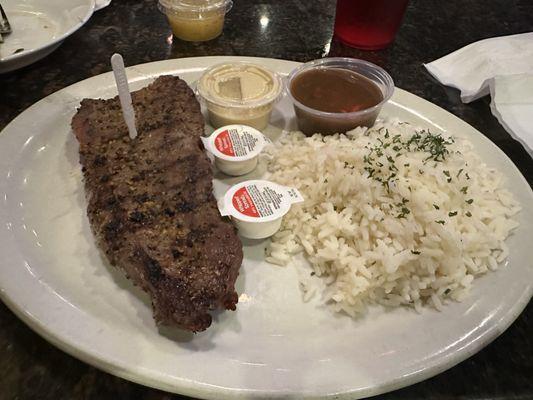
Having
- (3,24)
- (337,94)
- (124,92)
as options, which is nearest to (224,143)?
(124,92)

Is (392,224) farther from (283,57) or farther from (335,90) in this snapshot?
(283,57)

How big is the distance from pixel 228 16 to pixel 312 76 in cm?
146

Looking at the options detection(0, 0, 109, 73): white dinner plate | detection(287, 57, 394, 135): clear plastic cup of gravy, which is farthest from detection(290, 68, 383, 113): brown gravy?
detection(0, 0, 109, 73): white dinner plate

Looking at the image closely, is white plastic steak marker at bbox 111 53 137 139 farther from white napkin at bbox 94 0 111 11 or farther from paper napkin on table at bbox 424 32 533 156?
paper napkin on table at bbox 424 32 533 156

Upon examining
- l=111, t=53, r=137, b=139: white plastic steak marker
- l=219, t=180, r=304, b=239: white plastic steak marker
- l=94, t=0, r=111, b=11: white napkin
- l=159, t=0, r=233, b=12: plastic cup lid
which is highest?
l=111, t=53, r=137, b=139: white plastic steak marker

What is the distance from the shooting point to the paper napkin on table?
2762 mm

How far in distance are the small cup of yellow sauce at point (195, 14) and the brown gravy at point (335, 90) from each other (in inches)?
38.2

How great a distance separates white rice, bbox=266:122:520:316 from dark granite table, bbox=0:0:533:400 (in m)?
0.32

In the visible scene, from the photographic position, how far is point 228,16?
12.3ft

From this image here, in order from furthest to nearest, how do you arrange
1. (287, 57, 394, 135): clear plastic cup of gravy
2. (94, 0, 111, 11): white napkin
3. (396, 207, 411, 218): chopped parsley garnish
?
1. (94, 0, 111, 11): white napkin
2. (287, 57, 394, 135): clear plastic cup of gravy
3. (396, 207, 411, 218): chopped parsley garnish

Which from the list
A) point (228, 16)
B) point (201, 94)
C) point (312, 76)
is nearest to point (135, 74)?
point (201, 94)

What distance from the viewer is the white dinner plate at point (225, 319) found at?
58.4 inches

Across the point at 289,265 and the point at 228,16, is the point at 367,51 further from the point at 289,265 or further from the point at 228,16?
the point at 289,265

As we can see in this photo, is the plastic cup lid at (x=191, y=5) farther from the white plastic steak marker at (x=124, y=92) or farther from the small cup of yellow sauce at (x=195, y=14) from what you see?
the white plastic steak marker at (x=124, y=92)
